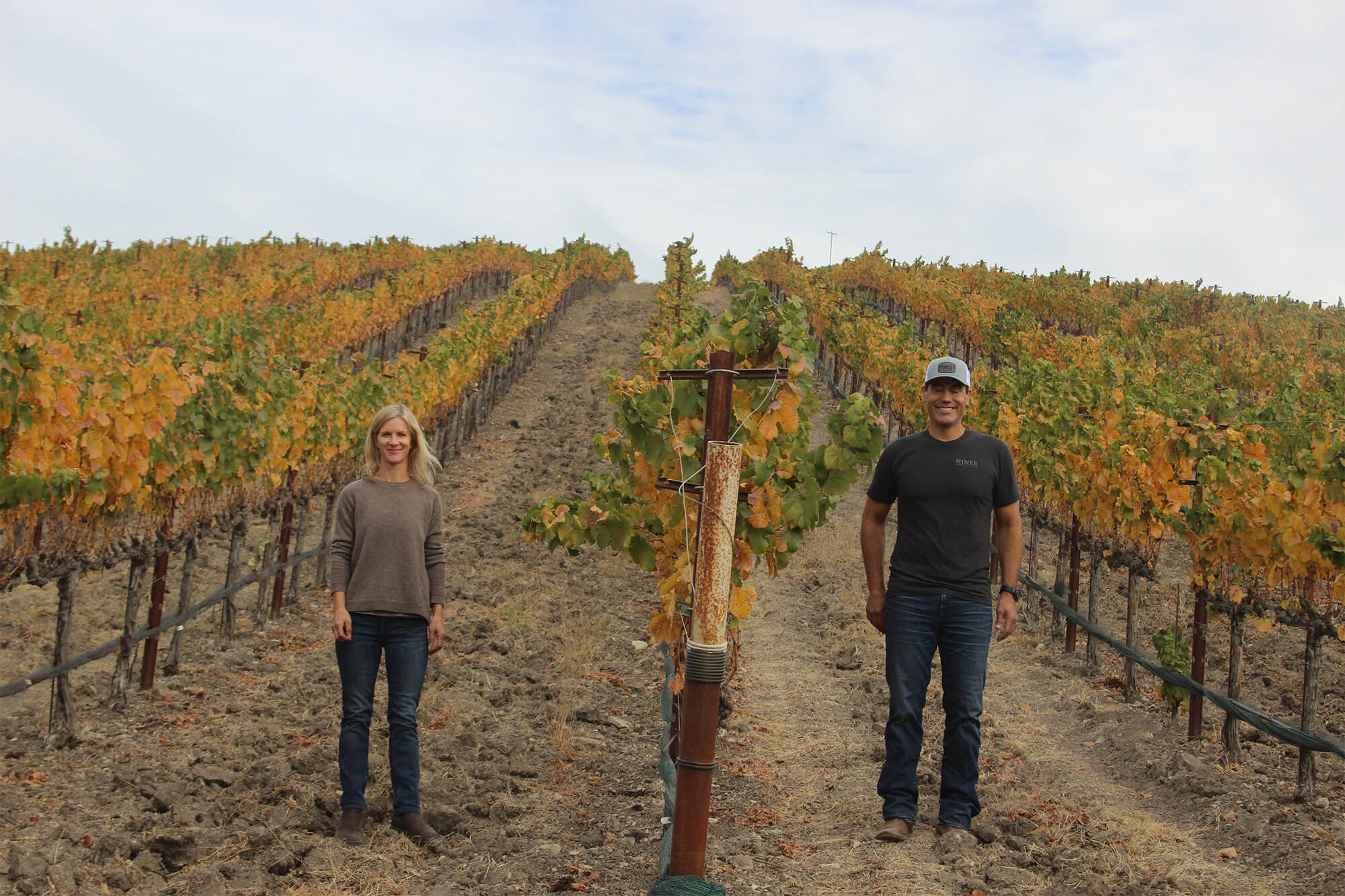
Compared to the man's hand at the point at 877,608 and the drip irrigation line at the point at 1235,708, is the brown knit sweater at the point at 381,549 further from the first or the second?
the drip irrigation line at the point at 1235,708

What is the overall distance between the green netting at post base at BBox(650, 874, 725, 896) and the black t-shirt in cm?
149

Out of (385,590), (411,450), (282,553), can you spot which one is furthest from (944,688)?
(282,553)

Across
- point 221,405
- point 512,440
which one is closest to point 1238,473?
point 221,405

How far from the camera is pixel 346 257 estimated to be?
36.9m

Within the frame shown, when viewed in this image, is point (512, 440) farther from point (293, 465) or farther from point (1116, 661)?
point (1116, 661)

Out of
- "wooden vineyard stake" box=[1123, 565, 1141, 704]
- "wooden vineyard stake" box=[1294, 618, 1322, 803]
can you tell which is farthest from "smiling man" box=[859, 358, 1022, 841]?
"wooden vineyard stake" box=[1123, 565, 1141, 704]

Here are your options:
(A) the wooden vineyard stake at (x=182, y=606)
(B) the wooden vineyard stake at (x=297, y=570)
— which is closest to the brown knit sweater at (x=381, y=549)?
(A) the wooden vineyard stake at (x=182, y=606)

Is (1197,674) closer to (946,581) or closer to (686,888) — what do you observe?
(946,581)

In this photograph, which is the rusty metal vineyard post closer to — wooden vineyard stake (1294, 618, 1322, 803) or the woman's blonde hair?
the woman's blonde hair

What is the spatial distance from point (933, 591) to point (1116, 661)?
606 cm

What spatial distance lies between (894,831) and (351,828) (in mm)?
2233

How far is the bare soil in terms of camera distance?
4.04 metres

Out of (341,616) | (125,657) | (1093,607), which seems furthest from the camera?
(1093,607)

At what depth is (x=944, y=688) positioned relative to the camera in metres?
4.11
